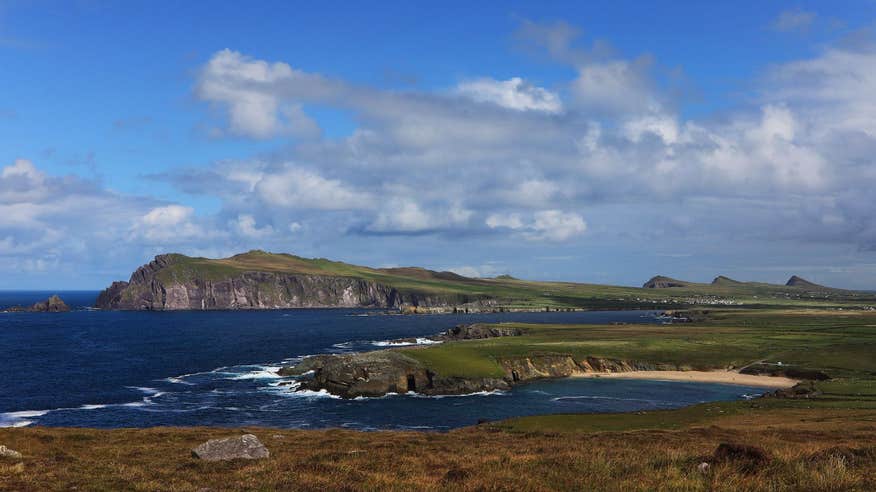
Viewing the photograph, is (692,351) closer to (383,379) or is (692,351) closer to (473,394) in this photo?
(473,394)

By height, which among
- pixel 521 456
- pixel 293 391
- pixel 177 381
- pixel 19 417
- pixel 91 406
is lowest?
pixel 293 391

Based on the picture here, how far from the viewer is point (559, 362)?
125 m

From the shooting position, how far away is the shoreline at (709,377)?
110 m

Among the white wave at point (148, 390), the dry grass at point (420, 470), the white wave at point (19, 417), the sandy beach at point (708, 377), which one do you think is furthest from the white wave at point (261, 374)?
the dry grass at point (420, 470)

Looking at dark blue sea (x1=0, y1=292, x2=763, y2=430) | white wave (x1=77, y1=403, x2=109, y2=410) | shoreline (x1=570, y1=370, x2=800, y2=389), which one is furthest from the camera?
shoreline (x1=570, y1=370, x2=800, y2=389)

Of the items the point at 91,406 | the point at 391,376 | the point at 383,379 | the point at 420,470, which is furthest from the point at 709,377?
the point at 91,406

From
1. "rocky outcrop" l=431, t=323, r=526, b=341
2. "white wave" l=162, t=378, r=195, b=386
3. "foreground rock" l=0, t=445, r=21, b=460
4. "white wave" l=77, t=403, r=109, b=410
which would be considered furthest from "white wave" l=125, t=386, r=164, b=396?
"rocky outcrop" l=431, t=323, r=526, b=341

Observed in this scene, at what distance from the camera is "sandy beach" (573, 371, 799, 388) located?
110 meters

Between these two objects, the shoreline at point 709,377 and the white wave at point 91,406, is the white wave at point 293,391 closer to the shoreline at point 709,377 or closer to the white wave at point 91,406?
the white wave at point 91,406

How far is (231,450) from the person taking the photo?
31.7m

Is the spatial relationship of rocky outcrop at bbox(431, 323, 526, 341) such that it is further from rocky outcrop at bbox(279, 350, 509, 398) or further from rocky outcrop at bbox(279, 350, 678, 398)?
rocky outcrop at bbox(279, 350, 509, 398)

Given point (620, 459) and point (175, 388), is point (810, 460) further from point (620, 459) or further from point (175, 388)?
point (175, 388)

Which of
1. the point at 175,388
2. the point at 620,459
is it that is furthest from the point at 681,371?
the point at 620,459

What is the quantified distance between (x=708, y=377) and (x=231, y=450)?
109 metres
